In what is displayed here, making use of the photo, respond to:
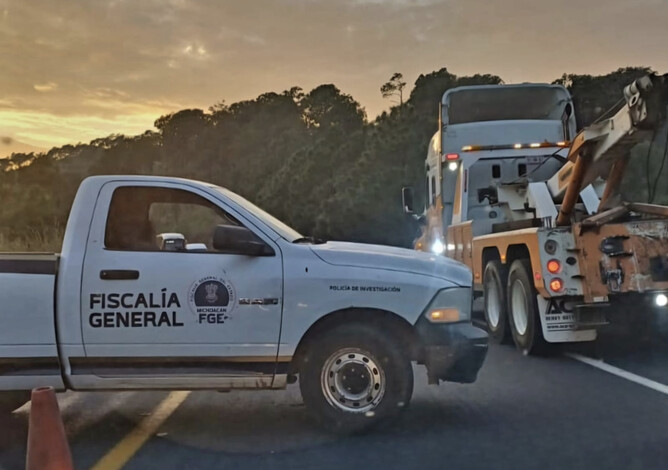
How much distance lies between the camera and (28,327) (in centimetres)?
582

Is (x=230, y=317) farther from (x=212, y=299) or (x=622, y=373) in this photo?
(x=622, y=373)

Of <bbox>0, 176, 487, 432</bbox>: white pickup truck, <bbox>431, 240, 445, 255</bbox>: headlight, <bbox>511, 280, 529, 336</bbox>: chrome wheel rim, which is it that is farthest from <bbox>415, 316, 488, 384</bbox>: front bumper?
<bbox>431, 240, 445, 255</bbox>: headlight

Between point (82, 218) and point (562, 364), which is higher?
point (82, 218)

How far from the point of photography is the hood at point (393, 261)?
6062 mm

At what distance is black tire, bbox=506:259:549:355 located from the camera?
30.9 ft

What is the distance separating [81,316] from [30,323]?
1.18ft

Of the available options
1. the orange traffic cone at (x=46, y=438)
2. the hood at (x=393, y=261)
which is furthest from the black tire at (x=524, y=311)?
the orange traffic cone at (x=46, y=438)

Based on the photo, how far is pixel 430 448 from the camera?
5.62m

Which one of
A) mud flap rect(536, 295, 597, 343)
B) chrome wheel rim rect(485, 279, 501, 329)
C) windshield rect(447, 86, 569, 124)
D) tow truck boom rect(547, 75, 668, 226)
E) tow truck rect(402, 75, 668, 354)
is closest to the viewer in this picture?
tow truck boom rect(547, 75, 668, 226)

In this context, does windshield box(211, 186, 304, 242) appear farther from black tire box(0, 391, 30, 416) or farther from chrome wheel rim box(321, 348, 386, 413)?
black tire box(0, 391, 30, 416)

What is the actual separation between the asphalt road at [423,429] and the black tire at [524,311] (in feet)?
3.57

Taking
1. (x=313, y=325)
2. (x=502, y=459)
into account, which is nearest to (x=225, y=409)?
(x=313, y=325)

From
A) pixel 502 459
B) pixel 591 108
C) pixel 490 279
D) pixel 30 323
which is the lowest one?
pixel 502 459

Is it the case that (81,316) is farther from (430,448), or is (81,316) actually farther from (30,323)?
(430,448)
